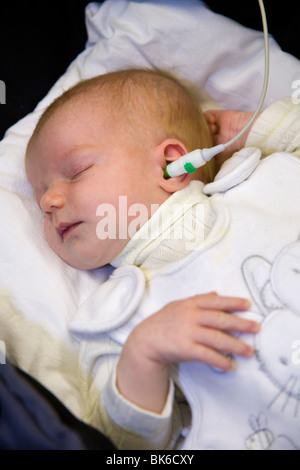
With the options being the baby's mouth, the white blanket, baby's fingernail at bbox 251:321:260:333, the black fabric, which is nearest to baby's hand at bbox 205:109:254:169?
the white blanket

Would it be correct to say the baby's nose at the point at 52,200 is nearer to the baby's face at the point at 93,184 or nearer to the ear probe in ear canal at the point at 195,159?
the baby's face at the point at 93,184

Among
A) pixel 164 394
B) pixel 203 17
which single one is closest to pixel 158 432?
pixel 164 394

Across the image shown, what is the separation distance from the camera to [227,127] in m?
1.39

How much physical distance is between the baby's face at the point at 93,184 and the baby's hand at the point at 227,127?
13.6 inches

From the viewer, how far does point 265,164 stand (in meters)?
1.15

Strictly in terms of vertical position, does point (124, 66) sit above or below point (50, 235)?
above

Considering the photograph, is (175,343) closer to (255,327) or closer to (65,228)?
(255,327)

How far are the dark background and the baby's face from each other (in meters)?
0.41

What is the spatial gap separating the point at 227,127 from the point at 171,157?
0.32 meters

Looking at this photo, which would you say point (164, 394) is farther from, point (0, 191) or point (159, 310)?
point (0, 191)

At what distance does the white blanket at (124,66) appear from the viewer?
46.7 inches

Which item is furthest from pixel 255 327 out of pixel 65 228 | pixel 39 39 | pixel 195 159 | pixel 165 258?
pixel 39 39
